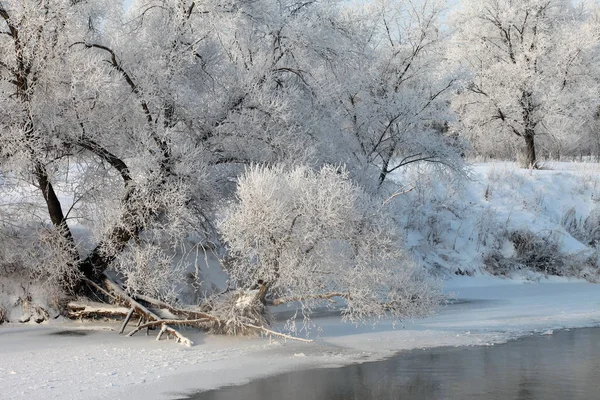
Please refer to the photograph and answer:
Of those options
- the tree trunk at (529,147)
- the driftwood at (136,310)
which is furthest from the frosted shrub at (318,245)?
the tree trunk at (529,147)

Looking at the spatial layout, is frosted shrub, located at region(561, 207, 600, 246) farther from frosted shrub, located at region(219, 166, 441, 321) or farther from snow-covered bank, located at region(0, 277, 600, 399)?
frosted shrub, located at region(219, 166, 441, 321)

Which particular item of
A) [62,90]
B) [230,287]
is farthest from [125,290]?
[62,90]

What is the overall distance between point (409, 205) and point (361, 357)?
42.1 ft

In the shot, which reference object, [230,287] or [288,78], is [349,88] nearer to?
[288,78]

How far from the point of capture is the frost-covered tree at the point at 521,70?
30703mm

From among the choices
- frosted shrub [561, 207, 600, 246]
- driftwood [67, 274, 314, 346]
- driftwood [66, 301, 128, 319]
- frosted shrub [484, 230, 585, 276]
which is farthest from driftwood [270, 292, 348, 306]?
frosted shrub [561, 207, 600, 246]

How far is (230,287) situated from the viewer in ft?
50.2

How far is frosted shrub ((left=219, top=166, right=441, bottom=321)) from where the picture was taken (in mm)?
13562

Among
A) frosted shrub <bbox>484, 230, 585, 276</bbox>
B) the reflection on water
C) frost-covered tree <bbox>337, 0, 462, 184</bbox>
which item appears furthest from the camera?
frosted shrub <bbox>484, 230, 585, 276</bbox>

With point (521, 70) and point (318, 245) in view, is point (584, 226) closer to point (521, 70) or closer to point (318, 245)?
point (521, 70)

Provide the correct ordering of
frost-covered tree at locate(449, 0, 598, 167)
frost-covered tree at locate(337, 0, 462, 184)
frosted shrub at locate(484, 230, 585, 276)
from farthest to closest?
frost-covered tree at locate(449, 0, 598, 167) → frosted shrub at locate(484, 230, 585, 276) → frost-covered tree at locate(337, 0, 462, 184)

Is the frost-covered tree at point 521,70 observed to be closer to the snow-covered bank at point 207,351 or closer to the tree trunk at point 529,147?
the tree trunk at point 529,147

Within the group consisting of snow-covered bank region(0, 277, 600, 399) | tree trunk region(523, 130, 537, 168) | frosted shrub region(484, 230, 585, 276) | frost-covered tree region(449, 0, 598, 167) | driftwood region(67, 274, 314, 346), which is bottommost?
snow-covered bank region(0, 277, 600, 399)

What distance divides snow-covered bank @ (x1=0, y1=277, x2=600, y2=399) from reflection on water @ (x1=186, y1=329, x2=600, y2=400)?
0.53 meters
